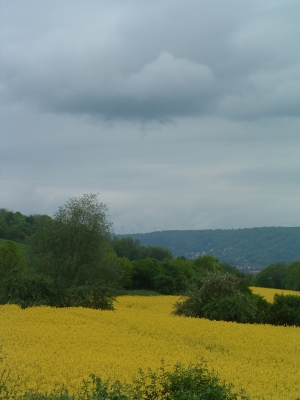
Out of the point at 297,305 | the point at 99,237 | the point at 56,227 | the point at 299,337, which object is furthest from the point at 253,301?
the point at 56,227

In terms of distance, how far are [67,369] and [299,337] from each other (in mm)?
12737

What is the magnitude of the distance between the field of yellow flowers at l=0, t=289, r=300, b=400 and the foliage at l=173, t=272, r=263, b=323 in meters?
4.97

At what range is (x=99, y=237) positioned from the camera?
1650 inches

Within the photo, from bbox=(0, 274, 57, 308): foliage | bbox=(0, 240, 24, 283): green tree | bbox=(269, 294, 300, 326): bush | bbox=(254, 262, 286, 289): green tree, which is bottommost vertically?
bbox=(254, 262, 286, 289): green tree

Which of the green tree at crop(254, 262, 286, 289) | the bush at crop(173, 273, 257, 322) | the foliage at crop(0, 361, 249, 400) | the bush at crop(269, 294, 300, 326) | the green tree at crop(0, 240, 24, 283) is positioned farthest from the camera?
the green tree at crop(254, 262, 286, 289)

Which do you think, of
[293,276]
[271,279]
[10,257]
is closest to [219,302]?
[10,257]

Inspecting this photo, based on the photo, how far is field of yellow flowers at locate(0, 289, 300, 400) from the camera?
12.5 meters

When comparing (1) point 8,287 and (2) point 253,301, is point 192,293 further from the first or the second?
(1) point 8,287

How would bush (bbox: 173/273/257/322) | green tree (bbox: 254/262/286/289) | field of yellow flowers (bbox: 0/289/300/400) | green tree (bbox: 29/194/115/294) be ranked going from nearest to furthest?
field of yellow flowers (bbox: 0/289/300/400) → bush (bbox: 173/273/257/322) → green tree (bbox: 29/194/115/294) → green tree (bbox: 254/262/286/289)

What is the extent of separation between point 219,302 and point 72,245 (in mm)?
15802

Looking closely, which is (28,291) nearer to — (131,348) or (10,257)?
(131,348)

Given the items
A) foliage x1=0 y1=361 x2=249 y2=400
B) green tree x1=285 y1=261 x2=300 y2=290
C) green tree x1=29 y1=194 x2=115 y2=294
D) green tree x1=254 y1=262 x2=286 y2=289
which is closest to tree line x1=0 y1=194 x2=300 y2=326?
green tree x1=29 y1=194 x2=115 y2=294

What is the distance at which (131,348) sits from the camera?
1622 centimetres

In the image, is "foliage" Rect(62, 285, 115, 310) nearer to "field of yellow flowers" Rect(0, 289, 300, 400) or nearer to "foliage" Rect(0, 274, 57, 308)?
"foliage" Rect(0, 274, 57, 308)
